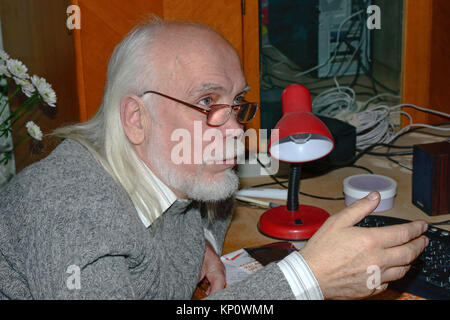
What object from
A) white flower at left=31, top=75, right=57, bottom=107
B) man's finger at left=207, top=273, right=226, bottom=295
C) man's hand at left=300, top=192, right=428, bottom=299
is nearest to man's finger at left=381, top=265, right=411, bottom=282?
man's hand at left=300, top=192, right=428, bottom=299

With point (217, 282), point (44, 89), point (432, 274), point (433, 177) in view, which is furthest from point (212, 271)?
point (44, 89)

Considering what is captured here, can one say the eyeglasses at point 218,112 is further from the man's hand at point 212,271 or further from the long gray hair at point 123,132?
the man's hand at point 212,271

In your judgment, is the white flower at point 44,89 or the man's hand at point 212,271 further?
the white flower at point 44,89

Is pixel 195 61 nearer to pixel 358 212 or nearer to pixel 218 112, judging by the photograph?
pixel 218 112

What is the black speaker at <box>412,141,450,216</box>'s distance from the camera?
118 cm

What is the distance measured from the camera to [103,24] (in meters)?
1.29

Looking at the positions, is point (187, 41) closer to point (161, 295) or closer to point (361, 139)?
point (161, 295)

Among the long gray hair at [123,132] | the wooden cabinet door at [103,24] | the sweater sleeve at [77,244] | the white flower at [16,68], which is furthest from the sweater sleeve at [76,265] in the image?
the white flower at [16,68]

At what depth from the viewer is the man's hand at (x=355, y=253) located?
775 mm

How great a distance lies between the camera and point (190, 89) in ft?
3.12

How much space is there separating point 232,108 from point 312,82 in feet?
2.85

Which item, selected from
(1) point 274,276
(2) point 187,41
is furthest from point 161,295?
(2) point 187,41

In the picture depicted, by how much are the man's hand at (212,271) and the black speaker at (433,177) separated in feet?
1.89

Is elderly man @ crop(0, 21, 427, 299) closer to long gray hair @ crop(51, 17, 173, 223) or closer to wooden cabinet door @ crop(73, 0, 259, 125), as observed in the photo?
long gray hair @ crop(51, 17, 173, 223)
